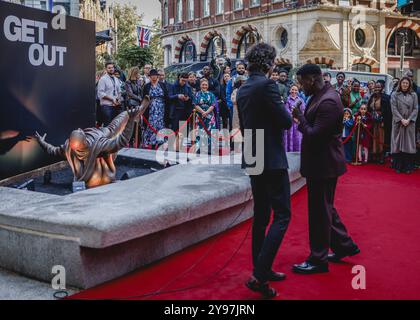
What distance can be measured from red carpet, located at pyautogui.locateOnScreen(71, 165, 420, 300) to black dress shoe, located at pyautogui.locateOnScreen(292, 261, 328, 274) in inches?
2.0

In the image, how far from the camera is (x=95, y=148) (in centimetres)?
633

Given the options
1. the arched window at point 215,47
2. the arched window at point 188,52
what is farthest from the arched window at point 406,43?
the arched window at point 188,52

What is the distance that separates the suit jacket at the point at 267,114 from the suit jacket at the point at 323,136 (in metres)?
0.51

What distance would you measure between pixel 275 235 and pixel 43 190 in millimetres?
3531

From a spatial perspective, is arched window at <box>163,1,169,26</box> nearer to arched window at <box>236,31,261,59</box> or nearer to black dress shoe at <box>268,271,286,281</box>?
arched window at <box>236,31,261,59</box>

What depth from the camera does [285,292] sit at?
13.1ft

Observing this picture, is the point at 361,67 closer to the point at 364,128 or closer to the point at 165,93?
Result: the point at 364,128

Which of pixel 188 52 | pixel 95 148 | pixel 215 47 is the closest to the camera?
pixel 95 148

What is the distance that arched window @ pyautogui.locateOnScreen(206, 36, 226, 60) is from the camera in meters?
37.3

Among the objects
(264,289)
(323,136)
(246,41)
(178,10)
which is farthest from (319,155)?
(178,10)

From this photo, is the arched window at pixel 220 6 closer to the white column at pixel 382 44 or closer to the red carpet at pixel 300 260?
the white column at pixel 382 44

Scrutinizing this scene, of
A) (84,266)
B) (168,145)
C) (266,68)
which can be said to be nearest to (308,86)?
(266,68)

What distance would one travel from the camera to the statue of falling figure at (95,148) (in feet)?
20.5

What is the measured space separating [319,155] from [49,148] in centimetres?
379
